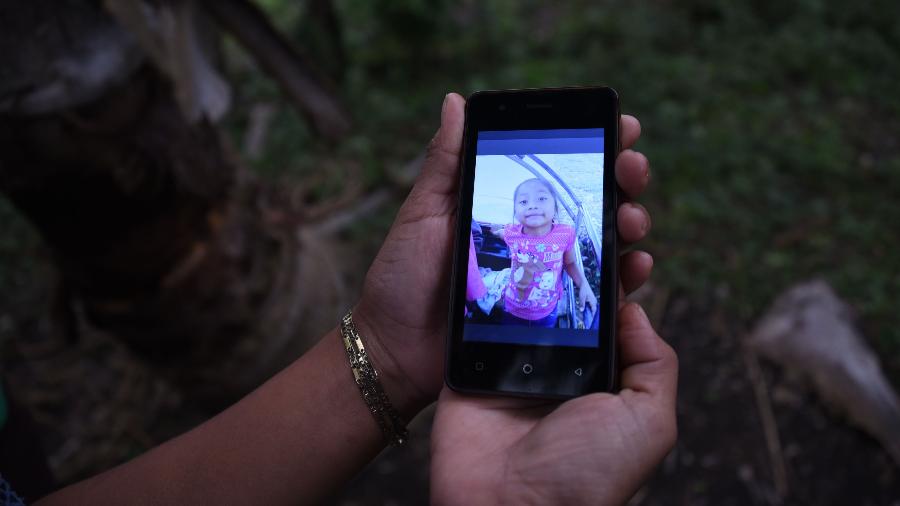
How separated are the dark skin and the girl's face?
0.16m

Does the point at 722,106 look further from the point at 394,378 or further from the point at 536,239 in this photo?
the point at 394,378

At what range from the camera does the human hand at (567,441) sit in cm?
110

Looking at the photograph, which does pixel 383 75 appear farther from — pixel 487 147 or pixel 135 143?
pixel 487 147

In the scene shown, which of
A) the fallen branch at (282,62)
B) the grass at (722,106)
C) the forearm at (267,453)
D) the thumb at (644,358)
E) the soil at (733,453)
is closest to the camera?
the thumb at (644,358)

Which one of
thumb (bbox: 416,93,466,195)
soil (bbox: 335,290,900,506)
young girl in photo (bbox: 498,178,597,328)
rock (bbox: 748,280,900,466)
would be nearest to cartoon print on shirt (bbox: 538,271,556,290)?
young girl in photo (bbox: 498,178,597,328)

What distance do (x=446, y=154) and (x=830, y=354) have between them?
70.1 inches

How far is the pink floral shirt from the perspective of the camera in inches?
53.6

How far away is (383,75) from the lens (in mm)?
4320

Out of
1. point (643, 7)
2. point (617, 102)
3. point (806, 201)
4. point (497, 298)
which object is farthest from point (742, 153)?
point (497, 298)

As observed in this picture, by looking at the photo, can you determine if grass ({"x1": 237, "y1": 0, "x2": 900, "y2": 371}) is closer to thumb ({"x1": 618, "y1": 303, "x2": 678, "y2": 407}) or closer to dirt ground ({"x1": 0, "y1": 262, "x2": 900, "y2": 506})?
dirt ground ({"x1": 0, "y1": 262, "x2": 900, "y2": 506})

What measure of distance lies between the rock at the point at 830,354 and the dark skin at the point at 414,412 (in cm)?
135

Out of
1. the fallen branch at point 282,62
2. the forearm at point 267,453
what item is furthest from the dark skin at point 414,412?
the fallen branch at point 282,62

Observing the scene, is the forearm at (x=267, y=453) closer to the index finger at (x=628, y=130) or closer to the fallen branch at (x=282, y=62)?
the index finger at (x=628, y=130)

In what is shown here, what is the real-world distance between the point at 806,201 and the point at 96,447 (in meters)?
3.38
